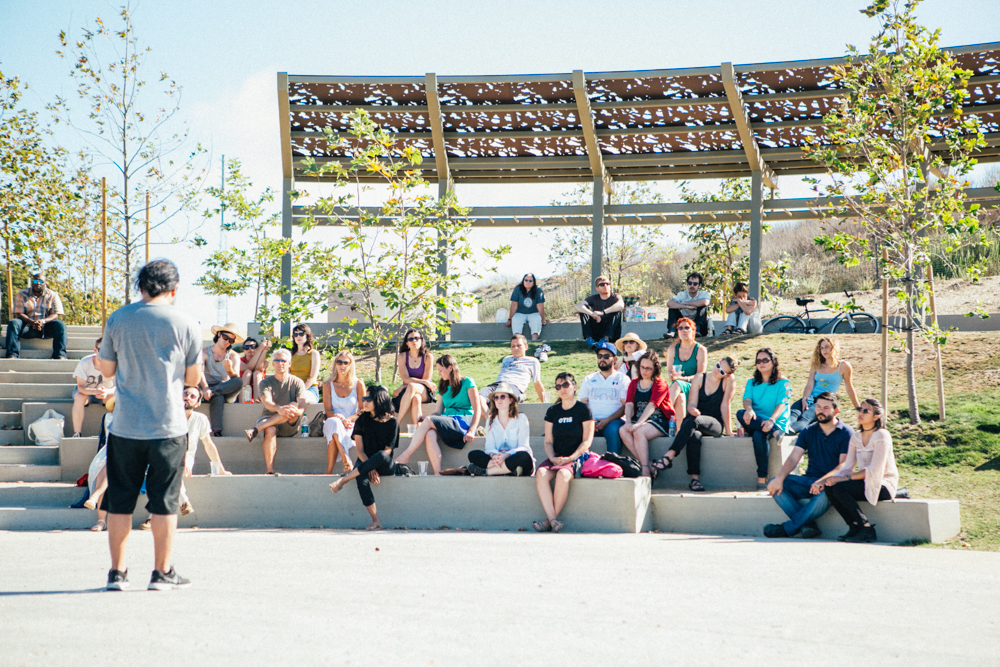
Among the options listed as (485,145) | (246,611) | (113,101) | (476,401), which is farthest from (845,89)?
(246,611)

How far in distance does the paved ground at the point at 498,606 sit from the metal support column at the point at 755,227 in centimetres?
917

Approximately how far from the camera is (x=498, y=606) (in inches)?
167

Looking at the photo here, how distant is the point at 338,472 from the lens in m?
9.23

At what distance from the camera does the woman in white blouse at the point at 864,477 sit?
7.12m

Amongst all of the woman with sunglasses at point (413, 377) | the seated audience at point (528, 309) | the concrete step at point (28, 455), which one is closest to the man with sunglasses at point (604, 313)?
the seated audience at point (528, 309)

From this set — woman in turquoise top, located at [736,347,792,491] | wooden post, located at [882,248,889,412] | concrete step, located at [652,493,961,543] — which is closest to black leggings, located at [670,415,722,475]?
woman in turquoise top, located at [736,347,792,491]

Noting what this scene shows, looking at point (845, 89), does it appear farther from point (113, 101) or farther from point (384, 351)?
point (113, 101)

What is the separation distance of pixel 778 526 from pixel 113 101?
12.2m

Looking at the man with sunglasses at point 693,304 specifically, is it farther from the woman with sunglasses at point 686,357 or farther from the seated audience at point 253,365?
the seated audience at point 253,365

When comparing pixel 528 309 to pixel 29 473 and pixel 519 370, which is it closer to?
pixel 519 370

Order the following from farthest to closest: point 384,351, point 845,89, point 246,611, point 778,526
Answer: point 384,351 < point 845,89 < point 778,526 < point 246,611

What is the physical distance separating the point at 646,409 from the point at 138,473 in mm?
5436

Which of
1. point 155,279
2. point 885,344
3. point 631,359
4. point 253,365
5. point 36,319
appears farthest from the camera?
point 36,319

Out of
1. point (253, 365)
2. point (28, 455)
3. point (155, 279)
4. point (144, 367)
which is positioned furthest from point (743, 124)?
point (144, 367)
